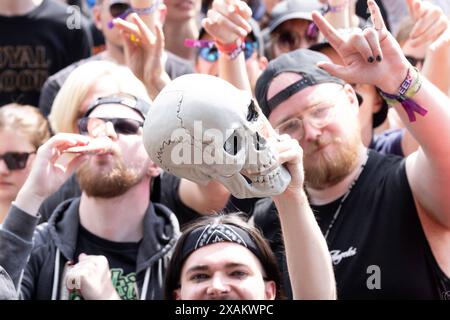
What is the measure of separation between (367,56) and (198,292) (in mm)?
989

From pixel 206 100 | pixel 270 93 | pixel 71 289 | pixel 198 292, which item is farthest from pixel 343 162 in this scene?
pixel 206 100

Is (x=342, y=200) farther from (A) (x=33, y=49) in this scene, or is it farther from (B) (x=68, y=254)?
(A) (x=33, y=49)

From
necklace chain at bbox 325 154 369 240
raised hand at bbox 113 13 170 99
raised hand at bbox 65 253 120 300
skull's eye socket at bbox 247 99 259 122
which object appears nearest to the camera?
skull's eye socket at bbox 247 99 259 122

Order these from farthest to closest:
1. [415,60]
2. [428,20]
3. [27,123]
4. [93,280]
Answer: [415,60] → [27,123] → [428,20] → [93,280]

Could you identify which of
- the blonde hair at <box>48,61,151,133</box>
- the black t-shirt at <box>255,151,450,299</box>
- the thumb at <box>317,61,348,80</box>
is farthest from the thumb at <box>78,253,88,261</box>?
the thumb at <box>317,61,348,80</box>

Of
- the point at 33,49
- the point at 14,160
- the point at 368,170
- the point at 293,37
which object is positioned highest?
the point at 33,49

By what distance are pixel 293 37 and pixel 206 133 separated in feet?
10.3

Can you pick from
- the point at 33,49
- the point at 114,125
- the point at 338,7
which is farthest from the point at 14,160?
the point at 33,49

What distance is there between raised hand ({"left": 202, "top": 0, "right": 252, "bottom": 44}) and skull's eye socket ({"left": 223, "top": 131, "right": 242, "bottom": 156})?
54.0 inches

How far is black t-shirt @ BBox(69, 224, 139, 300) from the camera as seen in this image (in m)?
4.10

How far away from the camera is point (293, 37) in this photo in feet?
18.4

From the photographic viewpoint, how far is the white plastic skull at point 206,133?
8.34 feet

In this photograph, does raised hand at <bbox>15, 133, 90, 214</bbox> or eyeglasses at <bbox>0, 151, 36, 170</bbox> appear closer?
raised hand at <bbox>15, 133, 90, 214</bbox>

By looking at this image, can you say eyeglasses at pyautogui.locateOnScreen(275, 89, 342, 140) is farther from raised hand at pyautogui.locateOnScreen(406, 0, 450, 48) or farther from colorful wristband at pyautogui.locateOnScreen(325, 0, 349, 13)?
colorful wristband at pyautogui.locateOnScreen(325, 0, 349, 13)
